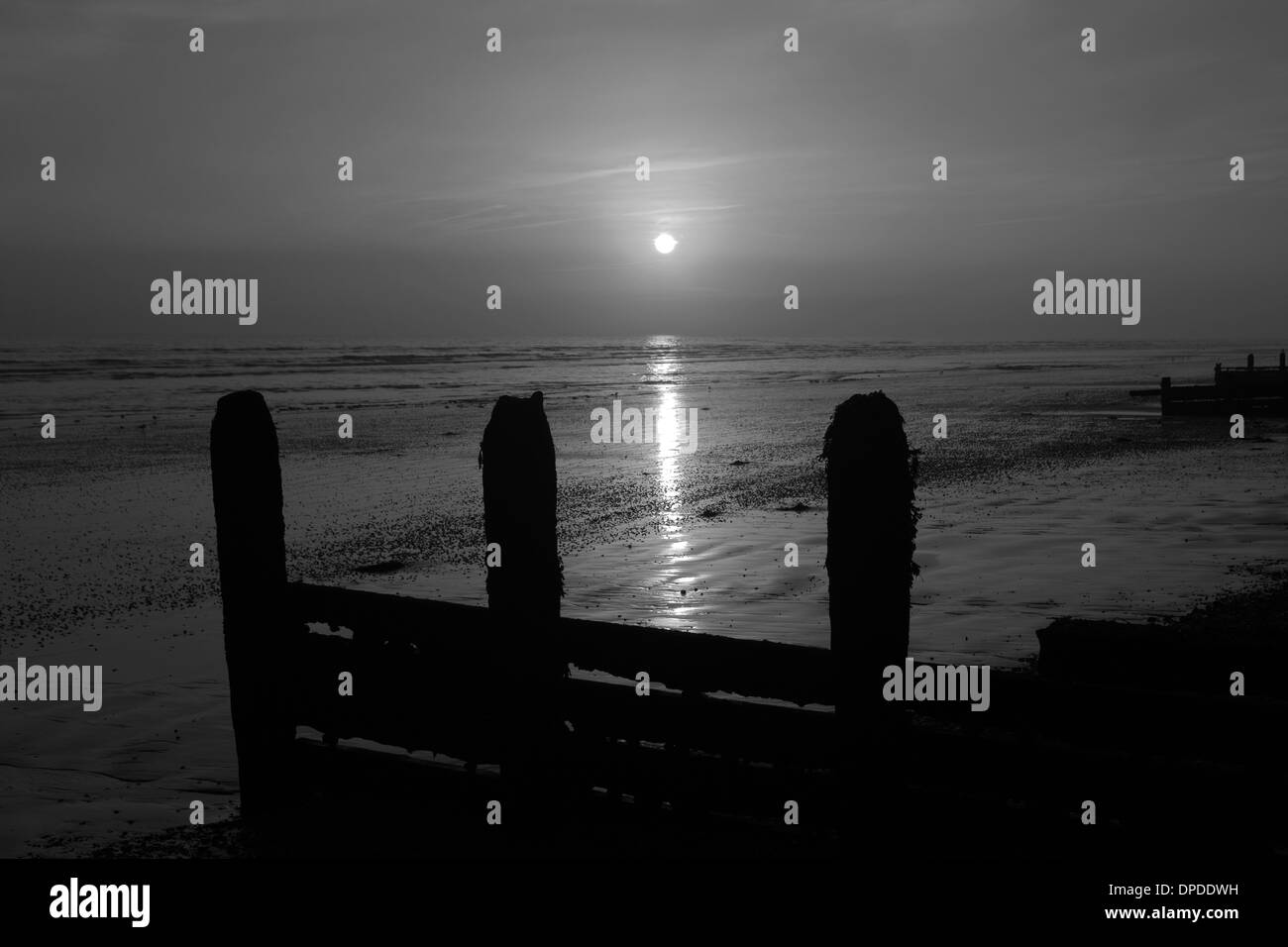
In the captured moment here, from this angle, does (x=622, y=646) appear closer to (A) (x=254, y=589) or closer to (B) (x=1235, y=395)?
(A) (x=254, y=589)

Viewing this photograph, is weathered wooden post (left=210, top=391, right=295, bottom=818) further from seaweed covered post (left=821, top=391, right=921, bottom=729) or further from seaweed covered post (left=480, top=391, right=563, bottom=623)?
seaweed covered post (left=821, top=391, right=921, bottom=729)

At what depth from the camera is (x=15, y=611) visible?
1230 centimetres

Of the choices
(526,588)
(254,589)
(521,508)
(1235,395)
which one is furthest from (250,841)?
(1235,395)

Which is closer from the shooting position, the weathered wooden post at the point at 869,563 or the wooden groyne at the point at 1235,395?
the weathered wooden post at the point at 869,563

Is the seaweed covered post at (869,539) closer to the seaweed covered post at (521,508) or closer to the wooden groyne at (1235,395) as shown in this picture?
the seaweed covered post at (521,508)

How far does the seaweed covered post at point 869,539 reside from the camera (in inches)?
175

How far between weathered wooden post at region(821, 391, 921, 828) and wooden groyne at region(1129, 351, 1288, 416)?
34.0 metres

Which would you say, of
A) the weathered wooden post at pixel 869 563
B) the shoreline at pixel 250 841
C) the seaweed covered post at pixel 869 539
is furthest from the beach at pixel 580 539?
the seaweed covered post at pixel 869 539

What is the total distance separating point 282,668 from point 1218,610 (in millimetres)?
9078

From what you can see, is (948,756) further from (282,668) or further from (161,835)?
(161,835)

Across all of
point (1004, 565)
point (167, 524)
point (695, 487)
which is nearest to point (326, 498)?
point (167, 524)

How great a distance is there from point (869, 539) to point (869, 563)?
101mm

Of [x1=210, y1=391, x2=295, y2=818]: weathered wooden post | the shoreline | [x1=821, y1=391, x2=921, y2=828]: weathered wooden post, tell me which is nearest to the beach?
the shoreline

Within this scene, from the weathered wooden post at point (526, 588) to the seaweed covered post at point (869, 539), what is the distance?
1.51 meters
